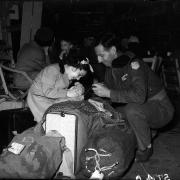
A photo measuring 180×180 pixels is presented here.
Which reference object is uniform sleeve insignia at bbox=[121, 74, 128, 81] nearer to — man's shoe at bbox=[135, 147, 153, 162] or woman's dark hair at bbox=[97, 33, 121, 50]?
woman's dark hair at bbox=[97, 33, 121, 50]

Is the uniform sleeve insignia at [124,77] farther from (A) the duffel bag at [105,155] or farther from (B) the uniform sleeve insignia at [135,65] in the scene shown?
(A) the duffel bag at [105,155]

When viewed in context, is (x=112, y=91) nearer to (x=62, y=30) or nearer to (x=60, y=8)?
(x=62, y=30)

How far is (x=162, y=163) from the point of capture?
351 cm

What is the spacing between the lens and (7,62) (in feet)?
18.7

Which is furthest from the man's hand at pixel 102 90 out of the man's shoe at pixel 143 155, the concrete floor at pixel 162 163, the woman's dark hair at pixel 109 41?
the concrete floor at pixel 162 163

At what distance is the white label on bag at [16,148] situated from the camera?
2.59 meters

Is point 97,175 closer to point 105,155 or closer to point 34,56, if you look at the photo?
point 105,155

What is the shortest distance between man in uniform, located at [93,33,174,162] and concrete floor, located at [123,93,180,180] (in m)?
0.14

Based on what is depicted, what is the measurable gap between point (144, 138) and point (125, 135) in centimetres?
39

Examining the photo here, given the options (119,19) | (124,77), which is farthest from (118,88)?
(119,19)

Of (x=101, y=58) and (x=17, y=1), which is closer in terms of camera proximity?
(x=101, y=58)

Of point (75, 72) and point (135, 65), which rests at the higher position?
point (135, 65)

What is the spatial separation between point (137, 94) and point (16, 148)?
1.43 m

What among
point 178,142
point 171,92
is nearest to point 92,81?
point 178,142
